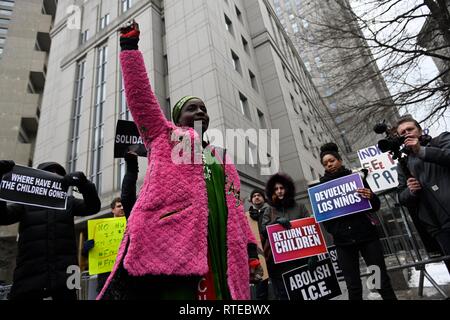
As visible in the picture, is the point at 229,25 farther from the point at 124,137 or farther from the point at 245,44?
the point at 124,137

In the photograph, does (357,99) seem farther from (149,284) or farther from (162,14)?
(162,14)

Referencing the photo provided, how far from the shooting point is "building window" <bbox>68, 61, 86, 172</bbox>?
18428 millimetres

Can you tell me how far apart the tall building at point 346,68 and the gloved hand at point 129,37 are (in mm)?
7640

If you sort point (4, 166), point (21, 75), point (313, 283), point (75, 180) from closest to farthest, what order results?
point (4, 166), point (75, 180), point (313, 283), point (21, 75)

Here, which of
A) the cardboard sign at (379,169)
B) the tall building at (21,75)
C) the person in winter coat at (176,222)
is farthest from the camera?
the tall building at (21,75)

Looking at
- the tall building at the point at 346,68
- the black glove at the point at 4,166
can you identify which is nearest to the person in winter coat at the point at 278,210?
the black glove at the point at 4,166

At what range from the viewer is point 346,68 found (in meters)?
8.17

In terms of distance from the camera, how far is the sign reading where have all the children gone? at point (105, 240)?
437 centimetres

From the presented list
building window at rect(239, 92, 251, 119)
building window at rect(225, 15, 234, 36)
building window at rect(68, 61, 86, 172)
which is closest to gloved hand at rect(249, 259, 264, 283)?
building window at rect(239, 92, 251, 119)

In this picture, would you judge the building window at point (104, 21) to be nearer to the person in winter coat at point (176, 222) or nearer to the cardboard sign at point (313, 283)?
the person in winter coat at point (176, 222)

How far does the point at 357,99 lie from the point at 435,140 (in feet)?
19.3

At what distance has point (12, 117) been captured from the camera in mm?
28375

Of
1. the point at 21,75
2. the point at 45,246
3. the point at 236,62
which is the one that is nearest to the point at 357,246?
the point at 45,246

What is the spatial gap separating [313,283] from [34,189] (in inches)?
132
